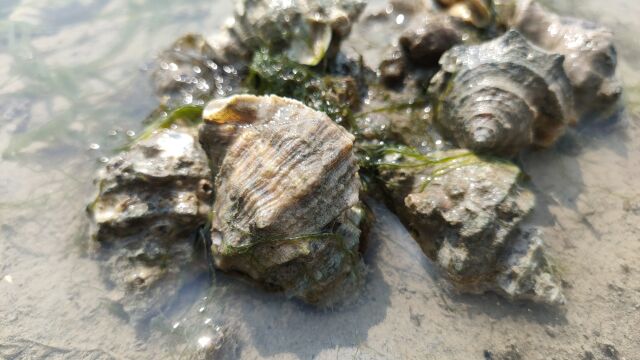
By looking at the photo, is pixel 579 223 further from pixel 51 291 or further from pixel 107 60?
pixel 107 60

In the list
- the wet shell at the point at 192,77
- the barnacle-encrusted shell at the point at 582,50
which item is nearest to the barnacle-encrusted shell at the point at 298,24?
the wet shell at the point at 192,77

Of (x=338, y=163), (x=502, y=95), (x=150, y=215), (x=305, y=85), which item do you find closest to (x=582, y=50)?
(x=502, y=95)

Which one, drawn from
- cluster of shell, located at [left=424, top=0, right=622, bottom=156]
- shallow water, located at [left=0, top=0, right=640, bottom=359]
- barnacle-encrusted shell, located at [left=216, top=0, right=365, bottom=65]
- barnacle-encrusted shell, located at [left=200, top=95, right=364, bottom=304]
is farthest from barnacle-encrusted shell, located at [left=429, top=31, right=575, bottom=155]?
barnacle-encrusted shell, located at [left=200, top=95, right=364, bottom=304]

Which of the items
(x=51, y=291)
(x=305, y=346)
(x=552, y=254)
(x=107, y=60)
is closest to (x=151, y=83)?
(x=107, y=60)

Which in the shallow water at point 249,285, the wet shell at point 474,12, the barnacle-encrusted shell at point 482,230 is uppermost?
the wet shell at point 474,12

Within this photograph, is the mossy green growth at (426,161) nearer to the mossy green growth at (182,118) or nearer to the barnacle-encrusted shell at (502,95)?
the barnacle-encrusted shell at (502,95)

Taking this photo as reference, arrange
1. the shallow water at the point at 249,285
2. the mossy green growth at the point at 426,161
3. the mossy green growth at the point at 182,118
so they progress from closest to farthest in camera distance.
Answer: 1. the shallow water at the point at 249,285
2. the mossy green growth at the point at 426,161
3. the mossy green growth at the point at 182,118

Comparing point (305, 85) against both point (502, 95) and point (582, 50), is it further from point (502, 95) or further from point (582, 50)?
point (582, 50)
